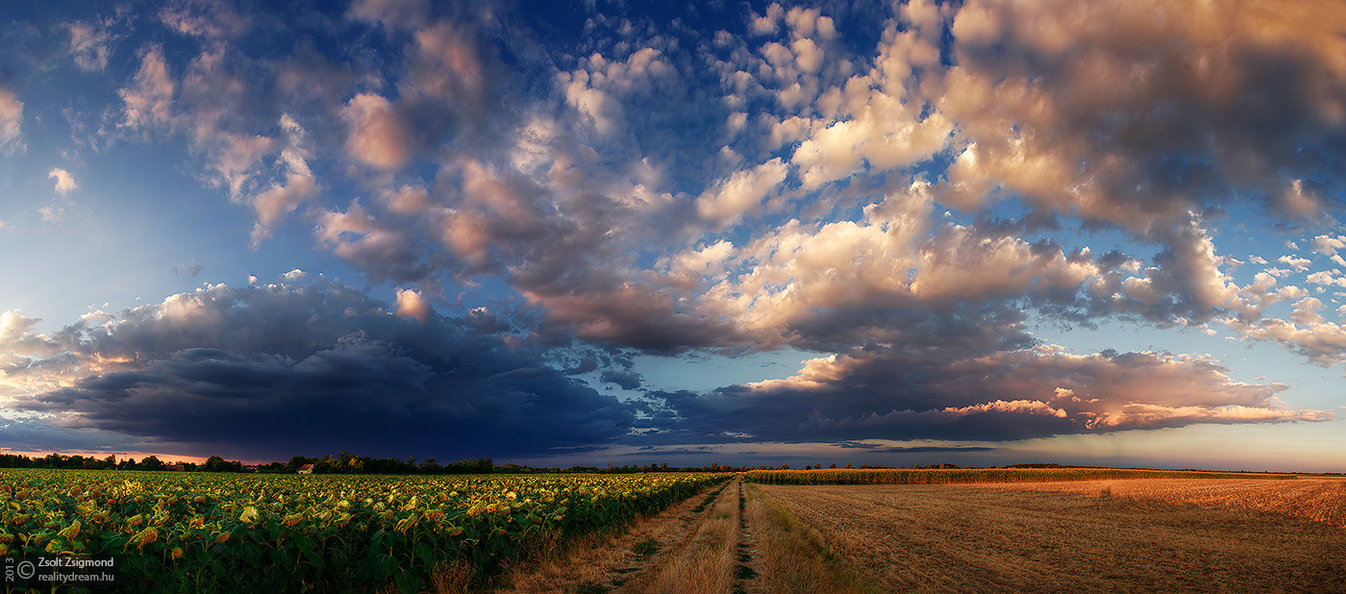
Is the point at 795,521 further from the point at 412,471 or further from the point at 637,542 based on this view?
the point at 412,471

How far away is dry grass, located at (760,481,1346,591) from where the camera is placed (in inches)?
509

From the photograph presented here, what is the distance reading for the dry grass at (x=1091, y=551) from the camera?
12.9 metres

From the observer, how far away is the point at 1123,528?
2325 cm

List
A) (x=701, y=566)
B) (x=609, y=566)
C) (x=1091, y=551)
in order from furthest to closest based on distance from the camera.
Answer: (x=1091, y=551) → (x=609, y=566) → (x=701, y=566)

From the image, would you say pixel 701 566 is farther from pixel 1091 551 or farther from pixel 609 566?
pixel 1091 551

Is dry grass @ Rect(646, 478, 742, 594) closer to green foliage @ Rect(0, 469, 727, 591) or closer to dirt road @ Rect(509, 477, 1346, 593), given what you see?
dirt road @ Rect(509, 477, 1346, 593)

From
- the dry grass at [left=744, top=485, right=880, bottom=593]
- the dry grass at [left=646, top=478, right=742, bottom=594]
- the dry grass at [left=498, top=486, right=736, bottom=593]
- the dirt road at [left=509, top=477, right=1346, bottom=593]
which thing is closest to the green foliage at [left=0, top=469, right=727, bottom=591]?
the dry grass at [left=498, top=486, right=736, bottom=593]

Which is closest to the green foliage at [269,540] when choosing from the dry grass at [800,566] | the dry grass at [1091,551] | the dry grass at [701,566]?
the dry grass at [701,566]

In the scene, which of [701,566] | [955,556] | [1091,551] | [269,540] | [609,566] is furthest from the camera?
[1091,551]

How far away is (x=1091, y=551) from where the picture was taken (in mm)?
16969

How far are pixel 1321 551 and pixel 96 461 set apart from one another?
156386mm

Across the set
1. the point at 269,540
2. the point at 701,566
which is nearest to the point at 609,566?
the point at 701,566

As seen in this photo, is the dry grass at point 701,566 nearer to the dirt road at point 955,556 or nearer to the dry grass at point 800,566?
the dirt road at point 955,556

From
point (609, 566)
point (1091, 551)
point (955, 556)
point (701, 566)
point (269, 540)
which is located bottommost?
point (1091, 551)
